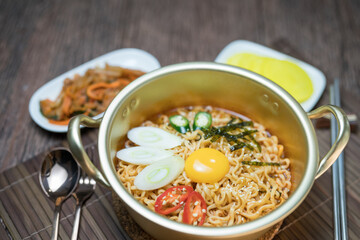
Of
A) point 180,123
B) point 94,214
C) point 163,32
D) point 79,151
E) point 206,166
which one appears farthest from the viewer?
point 163,32

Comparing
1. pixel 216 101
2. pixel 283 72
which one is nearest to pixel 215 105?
pixel 216 101

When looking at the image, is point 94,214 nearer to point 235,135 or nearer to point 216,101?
point 235,135

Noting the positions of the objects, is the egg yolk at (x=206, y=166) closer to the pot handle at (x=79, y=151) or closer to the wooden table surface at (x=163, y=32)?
the pot handle at (x=79, y=151)

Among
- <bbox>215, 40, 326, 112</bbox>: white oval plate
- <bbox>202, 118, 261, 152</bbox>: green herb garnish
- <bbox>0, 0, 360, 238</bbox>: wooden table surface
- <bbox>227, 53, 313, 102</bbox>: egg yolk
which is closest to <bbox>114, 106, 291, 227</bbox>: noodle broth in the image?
<bbox>202, 118, 261, 152</bbox>: green herb garnish

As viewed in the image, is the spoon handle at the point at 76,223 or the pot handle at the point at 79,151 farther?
the spoon handle at the point at 76,223

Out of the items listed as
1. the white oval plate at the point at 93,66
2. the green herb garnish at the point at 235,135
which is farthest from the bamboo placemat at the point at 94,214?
the green herb garnish at the point at 235,135
